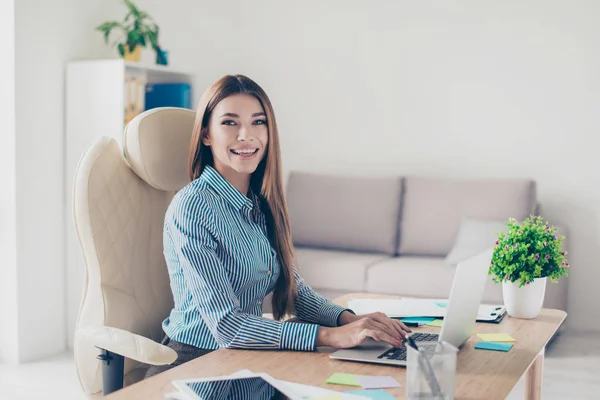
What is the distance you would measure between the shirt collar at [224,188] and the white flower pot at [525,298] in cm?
69

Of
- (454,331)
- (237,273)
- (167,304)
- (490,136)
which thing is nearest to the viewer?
(454,331)

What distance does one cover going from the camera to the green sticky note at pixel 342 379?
49.1 inches

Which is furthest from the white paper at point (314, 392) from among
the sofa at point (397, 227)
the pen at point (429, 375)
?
the sofa at point (397, 227)

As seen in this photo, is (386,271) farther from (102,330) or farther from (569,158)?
(102,330)

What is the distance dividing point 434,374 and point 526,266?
80 centimetres

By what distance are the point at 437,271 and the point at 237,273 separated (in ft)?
7.41

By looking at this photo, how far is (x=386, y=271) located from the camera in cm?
380

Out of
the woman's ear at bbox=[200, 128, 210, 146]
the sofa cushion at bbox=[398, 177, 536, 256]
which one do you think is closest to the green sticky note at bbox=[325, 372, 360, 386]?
the woman's ear at bbox=[200, 128, 210, 146]

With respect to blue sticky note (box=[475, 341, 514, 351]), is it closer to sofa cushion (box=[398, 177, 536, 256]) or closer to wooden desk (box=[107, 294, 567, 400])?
wooden desk (box=[107, 294, 567, 400])

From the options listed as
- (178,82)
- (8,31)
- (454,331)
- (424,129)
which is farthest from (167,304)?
(424,129)

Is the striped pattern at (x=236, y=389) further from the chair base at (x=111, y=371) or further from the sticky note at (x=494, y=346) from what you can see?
the sticky note at (x=494, y=346)

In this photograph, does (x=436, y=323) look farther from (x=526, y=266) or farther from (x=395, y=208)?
(x=395, y=208)

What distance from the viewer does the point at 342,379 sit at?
4.16 feet

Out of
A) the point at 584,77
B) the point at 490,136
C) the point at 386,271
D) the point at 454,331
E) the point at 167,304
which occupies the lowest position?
the point at 386,271
